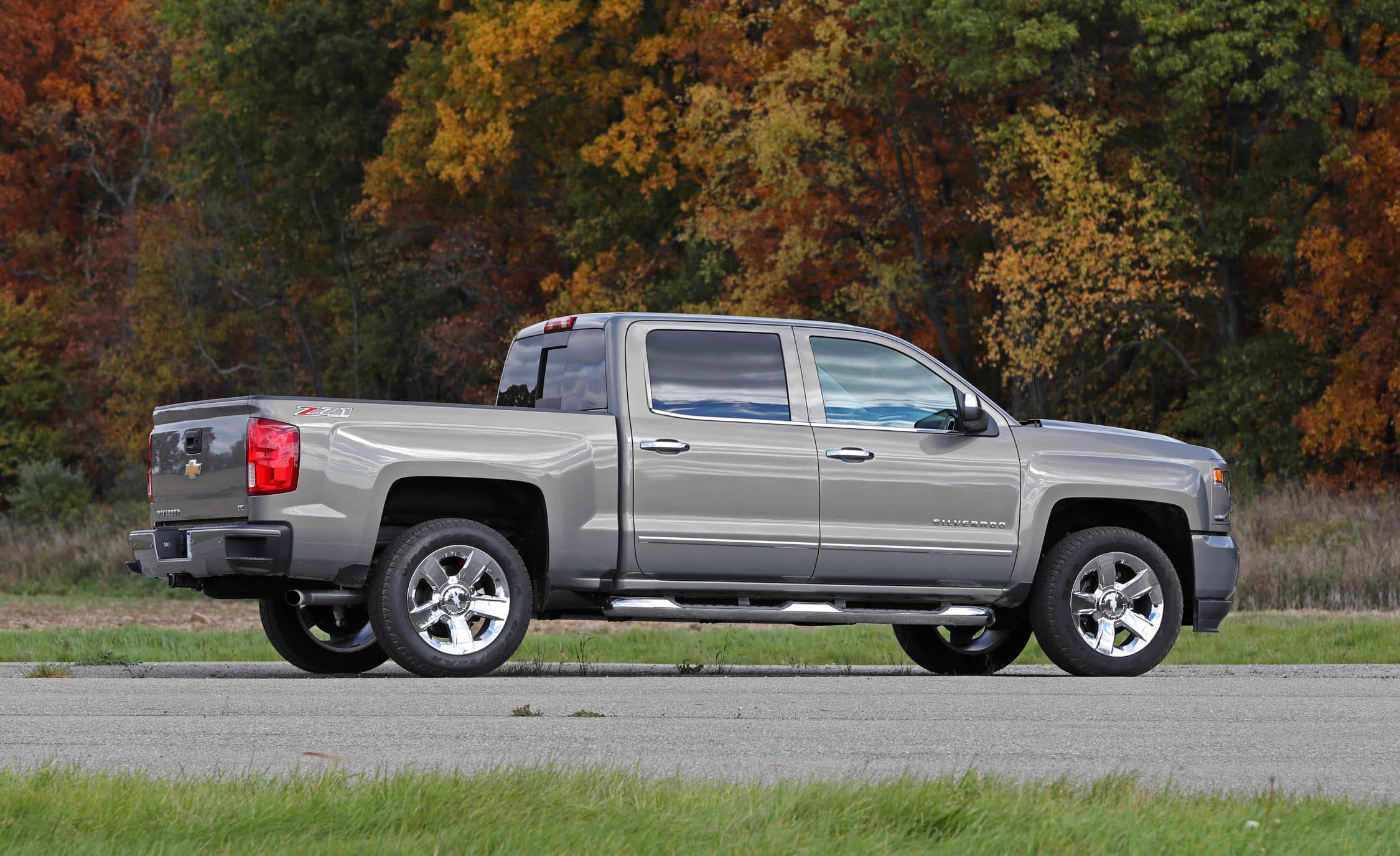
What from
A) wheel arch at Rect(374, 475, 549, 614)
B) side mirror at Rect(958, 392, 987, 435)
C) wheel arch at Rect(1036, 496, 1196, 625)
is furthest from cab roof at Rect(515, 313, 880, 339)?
wheel arch at Rect(1036, 496, 1196, 625)

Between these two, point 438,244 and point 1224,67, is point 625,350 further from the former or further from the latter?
point 438,244

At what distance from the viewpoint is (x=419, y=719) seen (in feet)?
28.4

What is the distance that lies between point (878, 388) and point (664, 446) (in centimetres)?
151

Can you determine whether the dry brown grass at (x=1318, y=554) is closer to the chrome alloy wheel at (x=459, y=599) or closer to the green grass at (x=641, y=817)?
the chrome alloy wheel at (x=459, y=599)

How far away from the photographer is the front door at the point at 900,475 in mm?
11656

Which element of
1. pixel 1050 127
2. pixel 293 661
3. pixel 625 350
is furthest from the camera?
pixel 1050 127

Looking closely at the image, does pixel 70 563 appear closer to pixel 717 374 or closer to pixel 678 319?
pixel 678 319

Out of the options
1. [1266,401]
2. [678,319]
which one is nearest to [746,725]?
[678,319]

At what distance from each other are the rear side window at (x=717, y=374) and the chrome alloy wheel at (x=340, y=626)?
98.7 inches

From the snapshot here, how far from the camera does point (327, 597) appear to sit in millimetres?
10867

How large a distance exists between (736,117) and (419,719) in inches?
1227

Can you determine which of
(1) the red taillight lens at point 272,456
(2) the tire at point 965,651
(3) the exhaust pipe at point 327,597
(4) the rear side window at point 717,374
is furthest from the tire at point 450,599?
(2) the tire at point 965,651

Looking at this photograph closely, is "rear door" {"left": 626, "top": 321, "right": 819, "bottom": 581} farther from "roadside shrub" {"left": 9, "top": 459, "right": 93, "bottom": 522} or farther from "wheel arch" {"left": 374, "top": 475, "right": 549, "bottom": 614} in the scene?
"roadside shrub" {"left": 9, "top": 459, "right": 93, "bottom": 522}

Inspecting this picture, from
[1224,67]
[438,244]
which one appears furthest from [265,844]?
[438,244]
